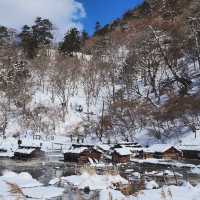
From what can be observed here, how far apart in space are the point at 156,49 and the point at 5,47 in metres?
36.8

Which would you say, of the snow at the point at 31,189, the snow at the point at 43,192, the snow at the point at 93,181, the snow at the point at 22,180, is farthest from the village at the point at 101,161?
the snow at the point at 43,192

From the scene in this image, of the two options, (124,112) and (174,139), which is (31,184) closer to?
(174,139)

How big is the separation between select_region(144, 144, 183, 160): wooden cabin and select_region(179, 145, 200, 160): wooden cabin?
58 cm

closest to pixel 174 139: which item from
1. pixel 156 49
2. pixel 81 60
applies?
pixel 156 49

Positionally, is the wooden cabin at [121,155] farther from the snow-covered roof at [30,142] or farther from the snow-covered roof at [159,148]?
the snow-covered roof at [30,142]

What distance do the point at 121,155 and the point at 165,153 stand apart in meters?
5.26

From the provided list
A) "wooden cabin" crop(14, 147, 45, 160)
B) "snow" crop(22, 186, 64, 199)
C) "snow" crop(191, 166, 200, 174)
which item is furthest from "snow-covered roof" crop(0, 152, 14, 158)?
"snow" crop(22, 186, 64, 199)

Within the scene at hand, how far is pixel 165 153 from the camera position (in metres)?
46.5

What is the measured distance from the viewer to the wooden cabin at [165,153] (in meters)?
46.3

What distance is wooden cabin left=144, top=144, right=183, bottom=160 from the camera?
152 ft

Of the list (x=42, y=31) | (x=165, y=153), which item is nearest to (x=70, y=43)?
(x=42, y=31)

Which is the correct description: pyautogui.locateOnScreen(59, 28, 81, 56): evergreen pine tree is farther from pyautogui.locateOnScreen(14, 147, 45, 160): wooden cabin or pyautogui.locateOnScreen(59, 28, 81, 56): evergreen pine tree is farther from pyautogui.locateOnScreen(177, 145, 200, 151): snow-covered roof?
pyautogui.locateOnScreen(177, 145, 200, 151): snow-covered roof

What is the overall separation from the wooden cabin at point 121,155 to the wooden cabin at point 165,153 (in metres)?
2.31

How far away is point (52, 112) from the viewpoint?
7350 centimetres
